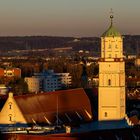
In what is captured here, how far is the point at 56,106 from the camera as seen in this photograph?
2245 inches

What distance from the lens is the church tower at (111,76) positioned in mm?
55094

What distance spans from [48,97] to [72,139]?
55.7ft

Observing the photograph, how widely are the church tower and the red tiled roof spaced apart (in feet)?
6.71

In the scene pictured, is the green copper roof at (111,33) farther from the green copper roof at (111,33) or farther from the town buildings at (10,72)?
the town buildings at (10,72)

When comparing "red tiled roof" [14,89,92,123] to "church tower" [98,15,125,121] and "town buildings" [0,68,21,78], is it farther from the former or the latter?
"town buildings" [0,68,21,78]

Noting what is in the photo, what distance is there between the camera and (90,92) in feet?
203

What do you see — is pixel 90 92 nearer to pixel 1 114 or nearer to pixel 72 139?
pixel 1 114

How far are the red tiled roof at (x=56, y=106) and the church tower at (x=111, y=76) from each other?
2.05 metres

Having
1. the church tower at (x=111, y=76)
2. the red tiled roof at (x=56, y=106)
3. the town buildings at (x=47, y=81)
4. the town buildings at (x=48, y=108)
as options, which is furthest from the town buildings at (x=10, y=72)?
the church tower at (x=111, y=76)

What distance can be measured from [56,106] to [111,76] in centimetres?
375

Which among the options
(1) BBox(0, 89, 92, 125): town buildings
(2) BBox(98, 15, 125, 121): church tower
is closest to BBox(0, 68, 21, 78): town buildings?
(1) BBox(0, 89, 92, 125): town buildings

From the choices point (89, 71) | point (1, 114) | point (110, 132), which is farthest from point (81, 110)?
point (89, 71)

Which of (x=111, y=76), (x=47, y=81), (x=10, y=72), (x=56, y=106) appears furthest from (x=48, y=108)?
(x=10, y=72)

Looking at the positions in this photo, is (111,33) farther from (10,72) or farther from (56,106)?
(10,72)
